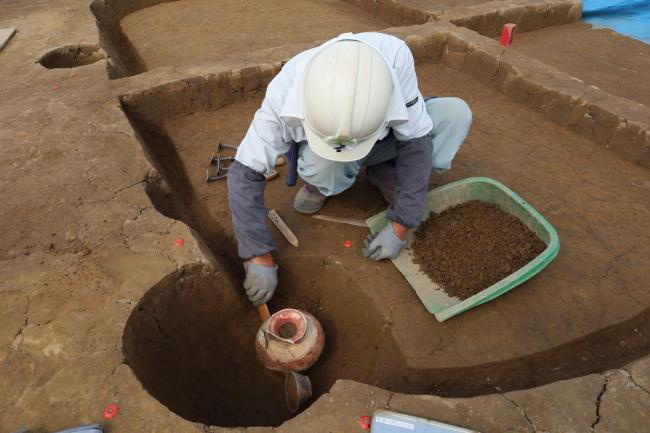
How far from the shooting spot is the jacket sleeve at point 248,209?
2.03m

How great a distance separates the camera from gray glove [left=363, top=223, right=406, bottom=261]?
2.22 meters

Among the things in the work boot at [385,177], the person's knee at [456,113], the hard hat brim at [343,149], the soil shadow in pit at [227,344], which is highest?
the hard hat brim at [343,149]

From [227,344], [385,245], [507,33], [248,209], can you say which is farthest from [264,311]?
[507,33]

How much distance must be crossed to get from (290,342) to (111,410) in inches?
29.2

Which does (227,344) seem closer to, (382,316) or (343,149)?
(382,316)

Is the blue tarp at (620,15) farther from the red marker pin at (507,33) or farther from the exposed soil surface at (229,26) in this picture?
the exposed soil surface at (229,26)

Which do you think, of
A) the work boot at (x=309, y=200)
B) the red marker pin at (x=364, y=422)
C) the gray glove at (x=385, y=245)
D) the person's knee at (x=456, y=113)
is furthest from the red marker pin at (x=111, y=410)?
the person's knee at (x=456, y=113)

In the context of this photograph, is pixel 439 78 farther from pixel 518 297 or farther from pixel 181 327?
pixel 181 327

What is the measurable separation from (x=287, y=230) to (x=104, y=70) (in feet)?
8.08

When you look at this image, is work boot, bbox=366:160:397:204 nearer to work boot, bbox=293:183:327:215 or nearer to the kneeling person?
the kneeling person

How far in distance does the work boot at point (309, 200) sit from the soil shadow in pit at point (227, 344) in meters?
0.38

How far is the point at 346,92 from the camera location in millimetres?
1621

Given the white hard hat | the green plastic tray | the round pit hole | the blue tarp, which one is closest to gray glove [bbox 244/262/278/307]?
the green plastic tray

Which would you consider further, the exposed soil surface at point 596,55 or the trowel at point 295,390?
the exposed soil surface at point 596,55
